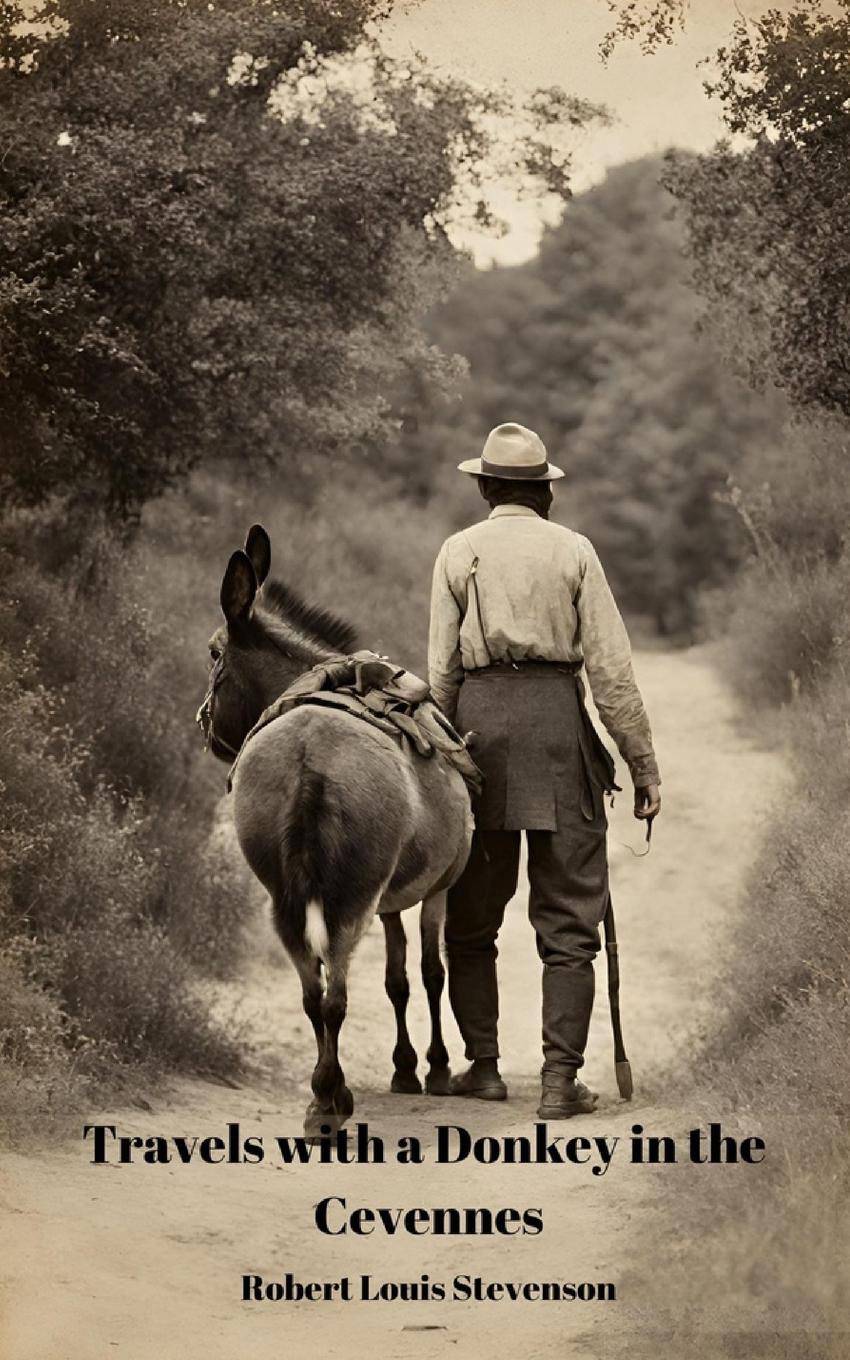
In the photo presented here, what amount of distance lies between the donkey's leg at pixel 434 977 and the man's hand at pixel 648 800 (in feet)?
3.06

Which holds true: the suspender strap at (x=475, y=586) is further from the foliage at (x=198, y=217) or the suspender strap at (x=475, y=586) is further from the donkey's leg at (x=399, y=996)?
the foliage at (x=198, y=217)

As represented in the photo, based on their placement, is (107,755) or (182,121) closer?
(182,121)

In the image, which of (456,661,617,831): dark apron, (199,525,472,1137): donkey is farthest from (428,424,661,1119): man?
(199,525,472,1137): donkey

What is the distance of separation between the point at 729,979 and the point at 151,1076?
286 cm

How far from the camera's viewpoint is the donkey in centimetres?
587

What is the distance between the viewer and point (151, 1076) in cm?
724

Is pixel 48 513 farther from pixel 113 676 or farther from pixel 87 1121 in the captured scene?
pixel 87 1121

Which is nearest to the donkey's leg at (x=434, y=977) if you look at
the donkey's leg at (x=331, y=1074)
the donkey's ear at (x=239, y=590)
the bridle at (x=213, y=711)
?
the donkey's leg at (x=331, y=1074)

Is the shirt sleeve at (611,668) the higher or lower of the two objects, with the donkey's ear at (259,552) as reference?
lower

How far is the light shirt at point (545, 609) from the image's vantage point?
6.52 metres

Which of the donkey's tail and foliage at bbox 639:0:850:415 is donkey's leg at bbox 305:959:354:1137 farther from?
foliage at bbox 639:0:850:415

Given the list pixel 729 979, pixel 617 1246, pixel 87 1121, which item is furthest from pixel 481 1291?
pixel 729 979

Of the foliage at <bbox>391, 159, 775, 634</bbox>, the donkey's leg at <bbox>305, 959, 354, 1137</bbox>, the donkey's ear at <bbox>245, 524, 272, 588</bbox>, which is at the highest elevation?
the foliage at <bbox>391, 159, 775, 634</bbox>

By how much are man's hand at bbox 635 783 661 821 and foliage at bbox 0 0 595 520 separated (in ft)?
12.7
